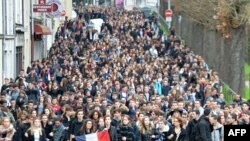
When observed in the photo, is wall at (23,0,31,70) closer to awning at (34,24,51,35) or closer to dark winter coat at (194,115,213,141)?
awning at (34,24,51,35)

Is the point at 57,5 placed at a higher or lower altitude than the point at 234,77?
higher

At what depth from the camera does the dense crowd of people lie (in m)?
19.6

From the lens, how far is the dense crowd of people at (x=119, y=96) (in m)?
19.6

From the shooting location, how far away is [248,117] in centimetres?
2023

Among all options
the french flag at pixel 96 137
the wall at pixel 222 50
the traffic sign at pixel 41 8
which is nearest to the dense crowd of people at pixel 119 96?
the french flag at pixel 96 137

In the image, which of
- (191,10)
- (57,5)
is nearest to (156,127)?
(57,5)

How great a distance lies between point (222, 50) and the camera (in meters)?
44.6

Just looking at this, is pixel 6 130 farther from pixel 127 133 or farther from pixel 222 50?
pixel 222 50

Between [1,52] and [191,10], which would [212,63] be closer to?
[191,10]

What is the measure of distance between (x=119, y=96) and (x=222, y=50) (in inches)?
736

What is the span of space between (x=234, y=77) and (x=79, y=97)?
16228 millimetres

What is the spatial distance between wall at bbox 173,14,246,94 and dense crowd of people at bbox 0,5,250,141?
161 centimetres

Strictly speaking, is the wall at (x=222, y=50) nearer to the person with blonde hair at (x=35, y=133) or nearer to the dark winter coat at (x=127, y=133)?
the dark winter coat at (x=127, y=133)

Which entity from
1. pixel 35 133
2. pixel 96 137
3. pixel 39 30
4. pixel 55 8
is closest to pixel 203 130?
pixel 96 137
